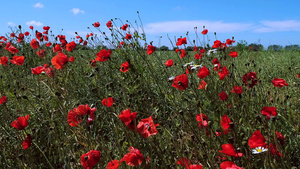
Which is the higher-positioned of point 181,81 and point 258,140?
point 181,81

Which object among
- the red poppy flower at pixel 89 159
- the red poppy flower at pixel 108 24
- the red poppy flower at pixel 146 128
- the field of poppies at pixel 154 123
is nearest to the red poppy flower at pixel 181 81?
the field of poppies at pixel 154 123

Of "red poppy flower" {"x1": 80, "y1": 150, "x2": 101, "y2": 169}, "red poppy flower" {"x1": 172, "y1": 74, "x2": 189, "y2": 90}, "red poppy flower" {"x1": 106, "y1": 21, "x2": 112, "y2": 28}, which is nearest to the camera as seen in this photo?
"red poppy flower" {"x1": 80, "y1": 150, "x2": 101, "y2": 169}

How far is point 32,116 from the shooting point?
263 centimetres

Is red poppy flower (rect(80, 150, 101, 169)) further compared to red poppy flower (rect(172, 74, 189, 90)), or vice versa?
red poppy flower (rect(172, 74, 189, 90))

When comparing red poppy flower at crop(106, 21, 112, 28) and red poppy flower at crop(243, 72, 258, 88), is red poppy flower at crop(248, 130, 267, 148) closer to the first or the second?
red poppy flower at crop(243, 72, 258, 88)

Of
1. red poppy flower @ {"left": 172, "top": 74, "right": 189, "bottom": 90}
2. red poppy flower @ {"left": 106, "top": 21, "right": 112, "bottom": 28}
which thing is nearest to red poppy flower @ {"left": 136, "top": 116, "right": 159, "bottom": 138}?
red poppy flower @ {"left": 172, "top": 74, "right": 189, "bottom": 90}

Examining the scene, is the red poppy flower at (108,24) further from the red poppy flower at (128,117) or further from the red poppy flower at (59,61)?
the red poppy flower at (128,117)

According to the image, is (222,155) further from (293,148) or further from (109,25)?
(109,25)

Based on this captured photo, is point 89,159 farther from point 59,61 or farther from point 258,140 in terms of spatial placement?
point 59,61

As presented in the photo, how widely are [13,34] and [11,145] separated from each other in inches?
164

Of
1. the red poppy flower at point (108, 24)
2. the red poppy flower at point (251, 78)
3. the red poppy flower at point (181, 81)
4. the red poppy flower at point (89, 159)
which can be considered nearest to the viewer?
the red poppy flower at point (89, 159)

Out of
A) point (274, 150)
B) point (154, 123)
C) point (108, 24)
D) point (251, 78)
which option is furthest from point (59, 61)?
point (108, 24)

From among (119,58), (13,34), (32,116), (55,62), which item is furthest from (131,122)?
(13,34)

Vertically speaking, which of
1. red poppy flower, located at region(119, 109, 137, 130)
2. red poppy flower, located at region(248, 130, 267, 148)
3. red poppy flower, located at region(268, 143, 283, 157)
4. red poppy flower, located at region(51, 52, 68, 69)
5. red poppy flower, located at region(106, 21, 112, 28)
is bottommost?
red poppy flower, located at region(268, 143, 283, 157)
